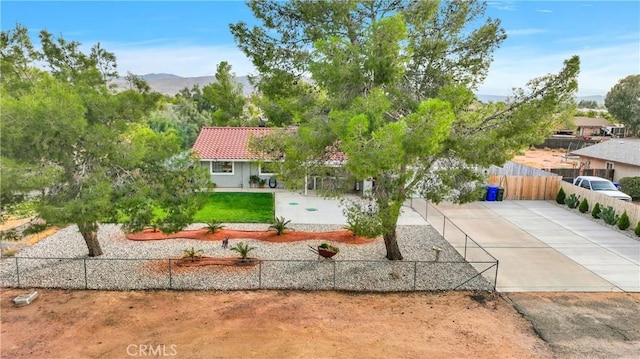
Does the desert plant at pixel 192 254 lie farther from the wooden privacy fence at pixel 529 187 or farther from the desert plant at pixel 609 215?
the desert plant at pixel 609 215

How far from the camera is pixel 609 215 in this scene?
61.6 ft

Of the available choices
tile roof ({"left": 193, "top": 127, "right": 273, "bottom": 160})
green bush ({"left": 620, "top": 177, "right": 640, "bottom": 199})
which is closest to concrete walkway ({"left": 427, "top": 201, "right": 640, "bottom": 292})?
green bush ({"left": 620, "top": 177, "right": 640, "bottom": 199})

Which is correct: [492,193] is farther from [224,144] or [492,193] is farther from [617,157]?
[224,144]

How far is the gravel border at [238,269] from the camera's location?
39.7ft

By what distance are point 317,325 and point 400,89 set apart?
6511 mm

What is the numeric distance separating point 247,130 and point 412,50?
17.3 meters

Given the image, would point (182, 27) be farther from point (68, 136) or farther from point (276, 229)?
point (276, 229)

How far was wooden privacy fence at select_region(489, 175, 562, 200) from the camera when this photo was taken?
77.3 feet

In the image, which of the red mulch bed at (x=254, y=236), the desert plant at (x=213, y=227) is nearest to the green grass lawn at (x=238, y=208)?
the desert plant at (x=213, y=227)

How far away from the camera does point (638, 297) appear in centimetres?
1182

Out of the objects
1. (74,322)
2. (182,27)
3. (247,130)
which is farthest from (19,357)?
(247,130)

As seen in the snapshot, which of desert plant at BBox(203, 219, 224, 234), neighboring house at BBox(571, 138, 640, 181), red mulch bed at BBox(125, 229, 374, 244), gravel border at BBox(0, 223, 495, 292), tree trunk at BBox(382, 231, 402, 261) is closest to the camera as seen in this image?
gravel border at BBox(0, 223, 495, 292)

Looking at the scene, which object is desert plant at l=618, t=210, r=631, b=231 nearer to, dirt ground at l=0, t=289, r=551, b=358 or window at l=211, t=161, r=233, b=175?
dirt ground at l=0, t=289, r=551, b=358

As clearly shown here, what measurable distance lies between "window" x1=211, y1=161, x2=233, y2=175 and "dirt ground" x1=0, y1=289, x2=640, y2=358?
13.8m
